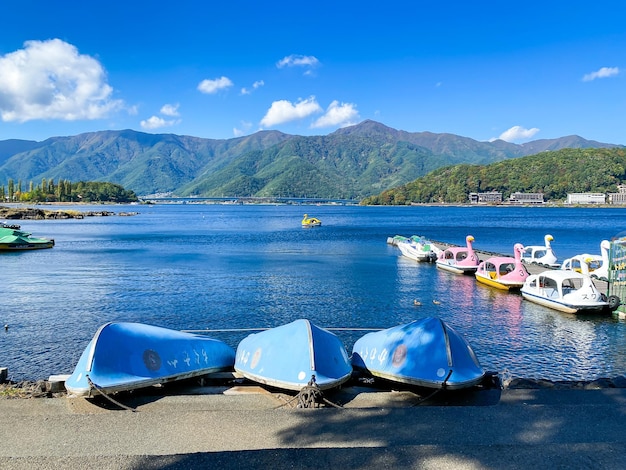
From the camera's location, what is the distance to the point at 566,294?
26750mm

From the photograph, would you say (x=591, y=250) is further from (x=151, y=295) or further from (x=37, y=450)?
(x=37, y=450)

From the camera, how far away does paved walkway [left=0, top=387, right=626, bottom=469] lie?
275 inches

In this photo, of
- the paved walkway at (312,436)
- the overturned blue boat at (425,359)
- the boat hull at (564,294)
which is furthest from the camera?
the boat hull at (564,294)

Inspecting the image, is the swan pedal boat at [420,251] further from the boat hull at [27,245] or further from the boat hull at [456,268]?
the boat hull at [27,245]

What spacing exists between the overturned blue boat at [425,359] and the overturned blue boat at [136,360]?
13.6 ft

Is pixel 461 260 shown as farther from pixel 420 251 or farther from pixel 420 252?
pixel 420 251

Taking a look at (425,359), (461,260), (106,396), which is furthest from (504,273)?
(106,396)

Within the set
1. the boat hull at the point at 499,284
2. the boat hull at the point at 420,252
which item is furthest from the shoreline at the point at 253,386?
the boat hull at the point at 420,252

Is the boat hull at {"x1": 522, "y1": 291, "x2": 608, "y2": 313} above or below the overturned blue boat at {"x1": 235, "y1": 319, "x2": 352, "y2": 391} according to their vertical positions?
below

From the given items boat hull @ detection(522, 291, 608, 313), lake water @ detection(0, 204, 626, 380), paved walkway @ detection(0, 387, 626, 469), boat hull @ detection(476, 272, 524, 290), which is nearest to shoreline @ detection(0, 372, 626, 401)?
paved walkway @ detection(0, 387, 626, 469)

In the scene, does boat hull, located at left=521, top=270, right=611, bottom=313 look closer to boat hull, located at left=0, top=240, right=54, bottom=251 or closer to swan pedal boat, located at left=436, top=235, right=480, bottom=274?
swan pedal boat, located at left=436, top=235, right=480, bottom=274

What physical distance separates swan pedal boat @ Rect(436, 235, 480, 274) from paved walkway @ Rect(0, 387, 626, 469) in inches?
1239

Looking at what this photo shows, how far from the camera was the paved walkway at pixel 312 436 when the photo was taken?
6988 mm

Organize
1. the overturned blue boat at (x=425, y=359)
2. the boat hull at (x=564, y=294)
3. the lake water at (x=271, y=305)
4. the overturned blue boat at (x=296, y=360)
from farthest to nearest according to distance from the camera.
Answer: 1. the boat hull at (x=564, y=294)
2. the lake water at (x=271, y=305)
3. the overturned blue boat at (x=425, y=359)
4. the overturned blue boat at (x=296, y=360)
